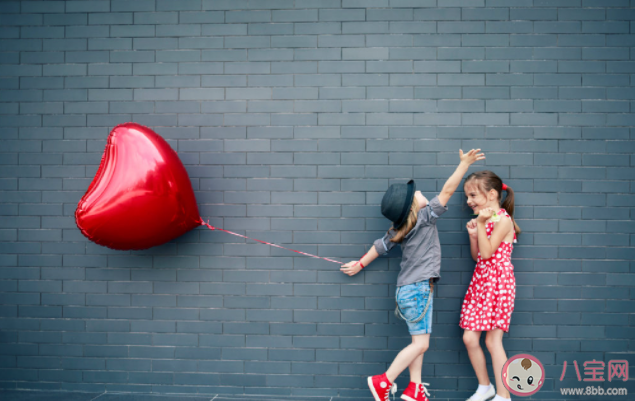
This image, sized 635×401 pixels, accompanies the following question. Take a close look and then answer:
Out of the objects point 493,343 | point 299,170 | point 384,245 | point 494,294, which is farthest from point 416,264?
point 299,170

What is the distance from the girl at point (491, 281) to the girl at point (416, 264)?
0.30 meters

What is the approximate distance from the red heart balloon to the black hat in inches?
62.9

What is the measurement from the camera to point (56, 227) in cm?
371

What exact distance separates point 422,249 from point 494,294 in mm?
681

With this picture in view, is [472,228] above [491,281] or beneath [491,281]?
above

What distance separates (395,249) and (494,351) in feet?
3.61

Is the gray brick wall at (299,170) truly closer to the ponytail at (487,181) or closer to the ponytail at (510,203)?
the ponytail at (510,203)

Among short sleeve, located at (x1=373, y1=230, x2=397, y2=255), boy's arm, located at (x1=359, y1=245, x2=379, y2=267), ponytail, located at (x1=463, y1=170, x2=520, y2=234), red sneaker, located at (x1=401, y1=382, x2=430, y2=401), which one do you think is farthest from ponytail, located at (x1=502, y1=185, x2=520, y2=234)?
red sneaker, located at (x1=401, y1=382, x2=430, y2=401)

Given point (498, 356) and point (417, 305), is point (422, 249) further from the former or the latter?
point (498, 356)

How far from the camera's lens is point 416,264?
10.3ft

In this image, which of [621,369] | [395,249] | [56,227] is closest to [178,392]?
[56,227]

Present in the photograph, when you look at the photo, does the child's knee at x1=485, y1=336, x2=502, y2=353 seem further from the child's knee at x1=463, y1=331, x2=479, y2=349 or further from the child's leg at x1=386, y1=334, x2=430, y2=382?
the child's leg at x1=386, y1=334, x2=430, y2=382

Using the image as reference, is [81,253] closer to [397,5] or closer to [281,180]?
[281,180]

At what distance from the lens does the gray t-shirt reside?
3.08 metres
